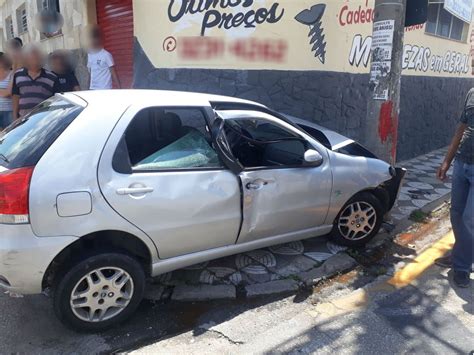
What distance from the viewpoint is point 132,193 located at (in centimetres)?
271

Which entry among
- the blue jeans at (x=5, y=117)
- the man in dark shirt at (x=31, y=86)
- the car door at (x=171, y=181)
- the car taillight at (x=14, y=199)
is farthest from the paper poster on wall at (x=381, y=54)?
the blue jeans at (x=5, y=117)

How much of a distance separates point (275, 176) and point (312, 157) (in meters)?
0.38

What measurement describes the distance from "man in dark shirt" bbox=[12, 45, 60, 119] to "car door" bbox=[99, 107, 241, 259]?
9.43 feet

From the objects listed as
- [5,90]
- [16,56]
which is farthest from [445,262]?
[16,56]

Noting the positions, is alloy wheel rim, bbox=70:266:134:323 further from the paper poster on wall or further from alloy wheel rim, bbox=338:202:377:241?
the paper poster on wall

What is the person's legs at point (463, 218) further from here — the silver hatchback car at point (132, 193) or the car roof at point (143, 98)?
the car roof at point (143, 98)

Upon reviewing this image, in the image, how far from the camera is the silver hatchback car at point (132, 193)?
2494 millimetres

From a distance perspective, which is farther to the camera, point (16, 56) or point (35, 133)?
point (16, 56)

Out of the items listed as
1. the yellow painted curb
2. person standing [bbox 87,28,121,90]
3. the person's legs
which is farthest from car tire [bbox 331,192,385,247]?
person standing [bbox 87,28,121,90]

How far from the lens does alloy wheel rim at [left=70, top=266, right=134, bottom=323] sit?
2.71m

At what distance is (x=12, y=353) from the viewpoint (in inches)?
102

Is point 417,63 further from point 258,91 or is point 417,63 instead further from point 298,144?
point 298,144

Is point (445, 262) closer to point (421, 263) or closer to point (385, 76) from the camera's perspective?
point (421, 263)

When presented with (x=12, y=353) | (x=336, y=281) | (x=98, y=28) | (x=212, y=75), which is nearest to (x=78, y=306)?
(x=12, y=353)
